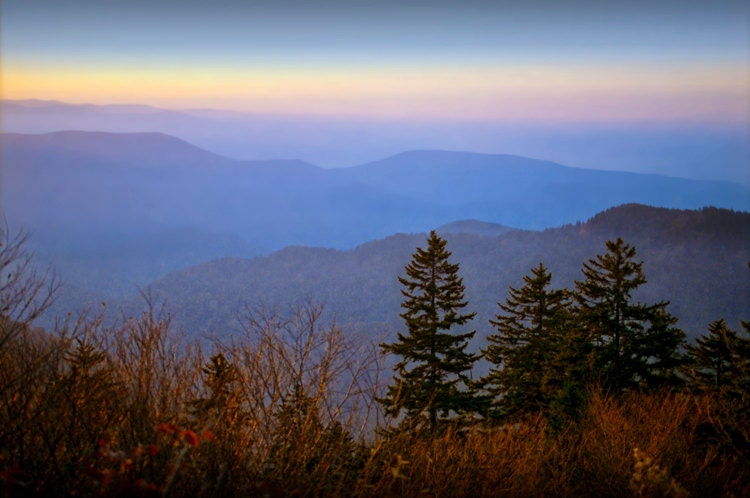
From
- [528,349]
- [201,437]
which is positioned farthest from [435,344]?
[201,437]

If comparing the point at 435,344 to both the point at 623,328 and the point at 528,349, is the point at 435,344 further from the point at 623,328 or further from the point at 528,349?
the point at 623,328

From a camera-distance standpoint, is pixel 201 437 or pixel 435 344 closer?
pixel 201 437

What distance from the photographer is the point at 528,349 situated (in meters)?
29.0

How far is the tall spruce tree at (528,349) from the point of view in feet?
89.4

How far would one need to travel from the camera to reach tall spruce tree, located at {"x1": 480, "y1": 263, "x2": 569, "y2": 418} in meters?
27.2

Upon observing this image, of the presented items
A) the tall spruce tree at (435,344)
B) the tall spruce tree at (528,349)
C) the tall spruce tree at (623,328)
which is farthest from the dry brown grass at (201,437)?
the tall spruce tree at (528,349)

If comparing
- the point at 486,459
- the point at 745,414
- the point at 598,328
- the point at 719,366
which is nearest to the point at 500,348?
the point at 598,328

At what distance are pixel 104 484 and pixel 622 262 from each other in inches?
1036

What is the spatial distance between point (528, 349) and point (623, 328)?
174 inches

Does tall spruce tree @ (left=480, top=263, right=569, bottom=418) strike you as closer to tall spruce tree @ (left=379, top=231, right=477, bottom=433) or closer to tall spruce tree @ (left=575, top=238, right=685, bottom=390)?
tall spruce tree @ (left=575, top=238, right=685, bottom=390)

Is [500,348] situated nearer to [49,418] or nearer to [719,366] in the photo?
[719,366]

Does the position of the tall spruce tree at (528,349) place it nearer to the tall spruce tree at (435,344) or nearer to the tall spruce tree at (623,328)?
the tall spruce tree at (623,328)

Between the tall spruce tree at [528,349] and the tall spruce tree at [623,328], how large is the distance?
5.57 ft

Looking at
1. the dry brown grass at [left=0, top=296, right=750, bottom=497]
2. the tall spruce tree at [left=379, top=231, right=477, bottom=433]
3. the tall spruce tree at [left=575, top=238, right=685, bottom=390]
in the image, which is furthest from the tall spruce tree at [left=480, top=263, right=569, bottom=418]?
the dry brown grass at [left=0, top=296, right=750, bottom=497]
